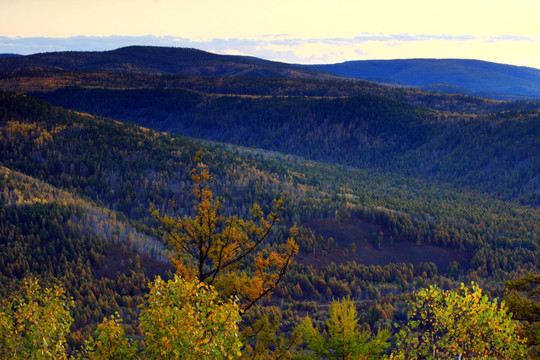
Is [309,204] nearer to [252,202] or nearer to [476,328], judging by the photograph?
[252,202]

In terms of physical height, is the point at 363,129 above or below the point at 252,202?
above

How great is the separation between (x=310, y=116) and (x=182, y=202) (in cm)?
6405

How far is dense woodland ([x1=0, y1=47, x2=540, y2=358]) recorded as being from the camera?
3111cm

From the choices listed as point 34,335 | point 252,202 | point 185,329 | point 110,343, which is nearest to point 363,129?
point 252,202

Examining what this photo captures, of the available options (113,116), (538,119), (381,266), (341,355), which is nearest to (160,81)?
(113,116)

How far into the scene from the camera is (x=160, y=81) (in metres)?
161

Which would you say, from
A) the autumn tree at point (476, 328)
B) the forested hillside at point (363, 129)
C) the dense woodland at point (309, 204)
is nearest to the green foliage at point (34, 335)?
the dense woodland at point (309, 204)

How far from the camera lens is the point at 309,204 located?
2018 inches

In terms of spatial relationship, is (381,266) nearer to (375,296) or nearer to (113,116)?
(375,296)

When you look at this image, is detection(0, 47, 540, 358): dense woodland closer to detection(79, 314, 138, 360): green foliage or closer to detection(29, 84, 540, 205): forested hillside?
detection(29, 84, 540, 205): forested hillside

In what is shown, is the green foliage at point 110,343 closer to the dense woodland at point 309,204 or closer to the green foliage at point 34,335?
the green foliage at point 34,335

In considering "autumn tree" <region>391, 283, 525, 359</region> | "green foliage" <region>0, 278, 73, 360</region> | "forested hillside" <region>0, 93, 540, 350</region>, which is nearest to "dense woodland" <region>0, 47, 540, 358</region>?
"forested hillside" <region>0, 93, 540, 350</region>

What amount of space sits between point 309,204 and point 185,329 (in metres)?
41.8

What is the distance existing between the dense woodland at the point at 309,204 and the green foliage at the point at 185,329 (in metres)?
4.79
